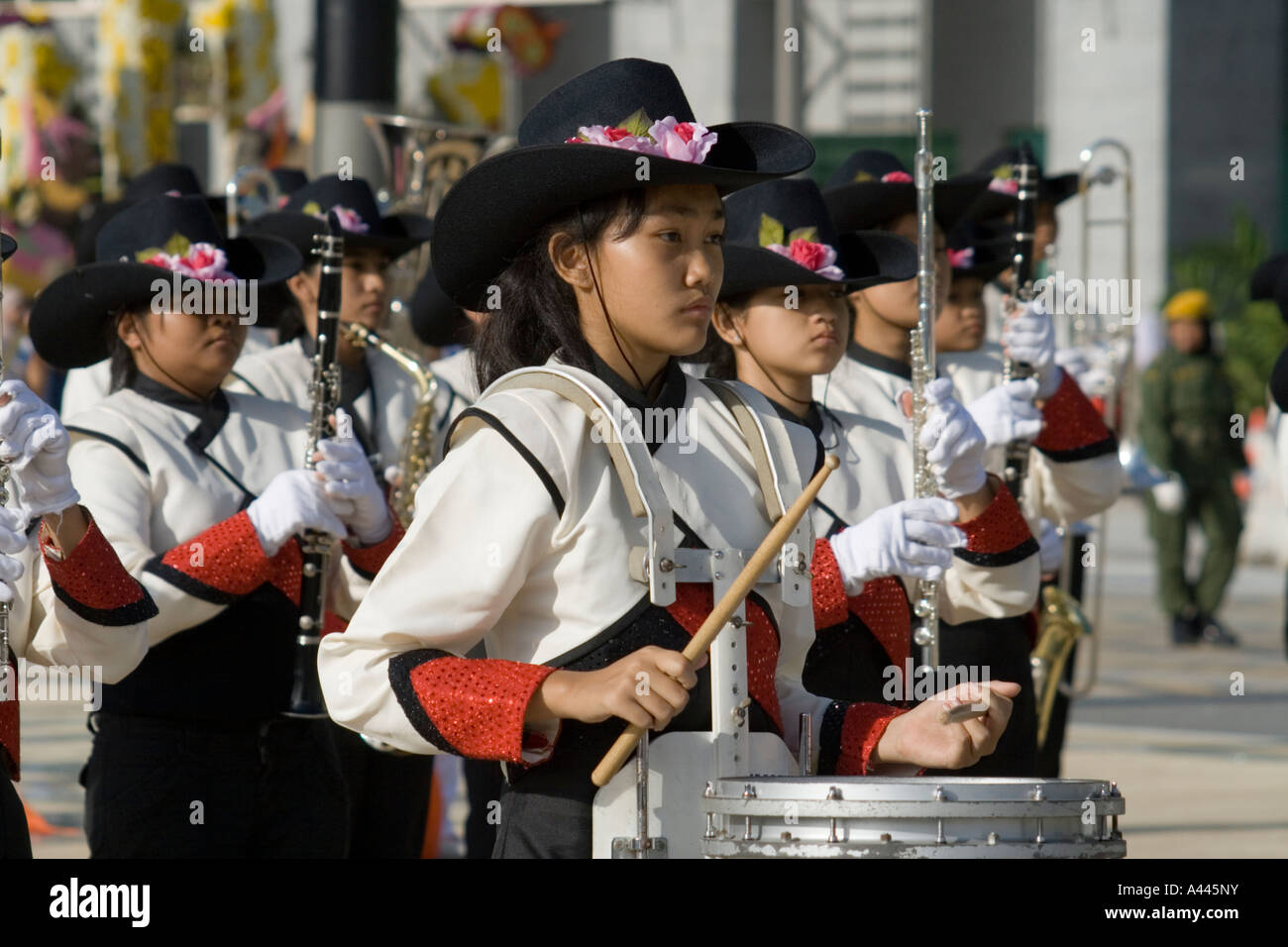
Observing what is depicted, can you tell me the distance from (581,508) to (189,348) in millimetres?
2168

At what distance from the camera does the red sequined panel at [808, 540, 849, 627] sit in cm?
435

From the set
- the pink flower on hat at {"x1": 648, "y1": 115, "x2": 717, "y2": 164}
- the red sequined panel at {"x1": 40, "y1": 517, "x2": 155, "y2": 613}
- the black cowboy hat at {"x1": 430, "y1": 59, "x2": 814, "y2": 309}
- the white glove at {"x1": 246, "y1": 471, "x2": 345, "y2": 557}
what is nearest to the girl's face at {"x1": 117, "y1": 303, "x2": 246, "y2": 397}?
the white glove at {"x1": 246, "y1": 471, "x2": 345, "y2": 557}

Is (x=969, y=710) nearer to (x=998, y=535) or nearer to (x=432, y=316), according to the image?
(x=998, y=535)

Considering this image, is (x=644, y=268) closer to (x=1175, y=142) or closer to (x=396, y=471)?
(x=396, y=471)

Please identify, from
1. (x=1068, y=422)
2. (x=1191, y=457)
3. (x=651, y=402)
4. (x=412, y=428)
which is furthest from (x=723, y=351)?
(x=1191, y=457)

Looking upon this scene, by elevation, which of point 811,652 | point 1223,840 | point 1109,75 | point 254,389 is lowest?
point 1223,840

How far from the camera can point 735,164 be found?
3352 millimetres

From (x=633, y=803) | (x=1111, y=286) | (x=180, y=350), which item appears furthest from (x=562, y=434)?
(x=1111, y=286)

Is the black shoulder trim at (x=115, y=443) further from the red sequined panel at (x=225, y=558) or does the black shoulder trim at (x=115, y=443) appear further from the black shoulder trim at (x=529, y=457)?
the black shoulder trim at (x=529, y=457)

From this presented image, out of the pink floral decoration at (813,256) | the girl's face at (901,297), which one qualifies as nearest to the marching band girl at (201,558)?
the pink floral decoration at (813,256)

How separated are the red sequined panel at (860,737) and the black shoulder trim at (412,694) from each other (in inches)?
23.9

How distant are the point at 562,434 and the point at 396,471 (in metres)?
2.91

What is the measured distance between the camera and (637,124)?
3252 millimetres

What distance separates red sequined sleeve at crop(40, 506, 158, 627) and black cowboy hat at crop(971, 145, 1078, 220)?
287 centimetres
